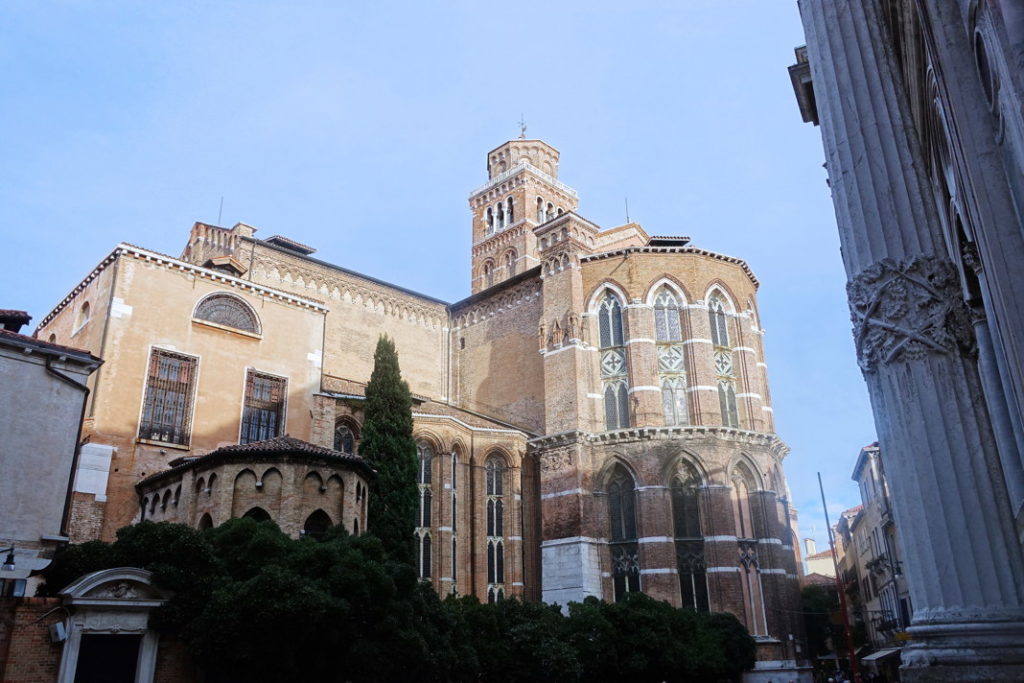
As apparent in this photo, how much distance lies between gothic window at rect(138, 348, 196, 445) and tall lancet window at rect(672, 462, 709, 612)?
16.9m

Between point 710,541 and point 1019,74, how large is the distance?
86.2 feet

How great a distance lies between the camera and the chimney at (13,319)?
18656 millimetres

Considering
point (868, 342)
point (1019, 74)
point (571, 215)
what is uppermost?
point (571, 215)

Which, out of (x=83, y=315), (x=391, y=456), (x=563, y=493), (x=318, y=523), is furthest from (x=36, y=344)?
(x=563, y=493)

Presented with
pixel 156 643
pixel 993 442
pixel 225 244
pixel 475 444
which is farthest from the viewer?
pixel 225 244

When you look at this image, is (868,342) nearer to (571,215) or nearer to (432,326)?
(571,215)

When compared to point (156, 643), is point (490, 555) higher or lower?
higher

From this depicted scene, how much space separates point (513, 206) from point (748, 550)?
31.9m

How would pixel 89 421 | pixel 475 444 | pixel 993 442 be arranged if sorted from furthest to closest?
pixel 475 444 < pixel 89 421 < pixel 993 442

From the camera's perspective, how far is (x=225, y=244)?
110 ft

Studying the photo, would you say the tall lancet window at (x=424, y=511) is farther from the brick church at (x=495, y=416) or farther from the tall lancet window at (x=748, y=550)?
the tall lancet window at (x=748, y=550)

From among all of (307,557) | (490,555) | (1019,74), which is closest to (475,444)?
(490,555)

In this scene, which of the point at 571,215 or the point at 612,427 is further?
the point at 571,215

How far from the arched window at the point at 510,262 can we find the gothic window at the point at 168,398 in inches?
1192
